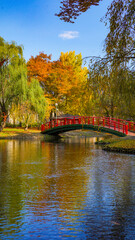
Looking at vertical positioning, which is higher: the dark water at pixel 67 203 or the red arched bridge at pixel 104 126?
the red arched bridge at pixel 104 126

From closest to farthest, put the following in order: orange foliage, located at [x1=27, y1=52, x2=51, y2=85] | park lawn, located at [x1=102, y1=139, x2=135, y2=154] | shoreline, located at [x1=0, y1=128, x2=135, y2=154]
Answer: park lawn, located at [x1=102, y1=139, x2=135, y2=154]
shoreline, located at [x1=0, y1=128, x2=135, y2=154]
orange foliage, located at [x1=27, y1=52, x2=51, y2=85]

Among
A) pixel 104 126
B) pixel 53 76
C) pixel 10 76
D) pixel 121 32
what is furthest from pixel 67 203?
pixel 53 76

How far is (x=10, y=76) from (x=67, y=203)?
2676cm

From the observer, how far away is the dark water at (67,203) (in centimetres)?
538

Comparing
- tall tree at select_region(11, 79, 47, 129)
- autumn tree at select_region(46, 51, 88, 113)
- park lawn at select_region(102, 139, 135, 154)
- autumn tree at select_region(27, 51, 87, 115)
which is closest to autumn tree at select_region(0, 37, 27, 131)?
tall tree at select_region(11, 79, 47, 129)

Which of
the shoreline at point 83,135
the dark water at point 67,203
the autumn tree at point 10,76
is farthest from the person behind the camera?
the autumn tree at point 10,76

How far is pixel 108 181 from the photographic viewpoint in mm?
9969

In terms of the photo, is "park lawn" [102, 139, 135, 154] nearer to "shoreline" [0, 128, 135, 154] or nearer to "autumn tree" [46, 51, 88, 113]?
"shoreline" [0, 128, 135, 154]

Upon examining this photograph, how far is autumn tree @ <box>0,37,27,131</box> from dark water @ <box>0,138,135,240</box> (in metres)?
20.6

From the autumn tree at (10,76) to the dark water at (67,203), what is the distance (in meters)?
20.6

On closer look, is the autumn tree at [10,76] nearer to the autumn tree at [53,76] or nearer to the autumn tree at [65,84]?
the autumn tree at [53,76]

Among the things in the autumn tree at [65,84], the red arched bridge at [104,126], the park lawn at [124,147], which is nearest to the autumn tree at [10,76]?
the red arched bridge at [104,126]

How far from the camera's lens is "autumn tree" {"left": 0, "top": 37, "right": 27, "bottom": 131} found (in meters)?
32.3

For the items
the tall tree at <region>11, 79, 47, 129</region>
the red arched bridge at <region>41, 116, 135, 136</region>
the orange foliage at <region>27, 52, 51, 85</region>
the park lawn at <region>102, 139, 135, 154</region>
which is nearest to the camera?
the park lawn at <region>102, 139, 135, 154</region>
